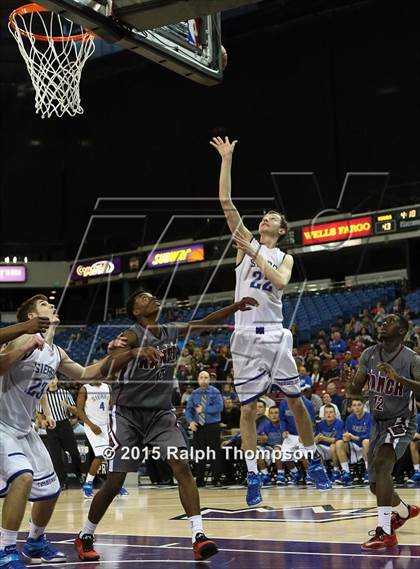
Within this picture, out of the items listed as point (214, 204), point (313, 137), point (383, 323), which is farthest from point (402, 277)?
point (383, 323)

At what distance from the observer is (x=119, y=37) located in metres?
5.45

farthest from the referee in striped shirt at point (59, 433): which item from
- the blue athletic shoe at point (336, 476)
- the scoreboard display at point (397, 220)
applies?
the scoreboard display at point (397, 220)

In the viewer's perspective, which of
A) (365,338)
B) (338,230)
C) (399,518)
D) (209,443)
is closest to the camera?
(399,518)

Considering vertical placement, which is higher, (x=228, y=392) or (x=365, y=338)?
(x=365, y=338)

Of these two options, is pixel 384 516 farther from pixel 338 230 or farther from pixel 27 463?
pixel 338 230

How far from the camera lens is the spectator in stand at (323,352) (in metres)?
16.2

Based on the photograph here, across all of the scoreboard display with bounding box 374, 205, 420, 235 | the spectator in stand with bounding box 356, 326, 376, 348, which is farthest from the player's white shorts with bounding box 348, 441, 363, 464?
the scoreboard display with bounding box 374, 205, 420, 235

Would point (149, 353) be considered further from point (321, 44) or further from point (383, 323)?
point (321, 44)

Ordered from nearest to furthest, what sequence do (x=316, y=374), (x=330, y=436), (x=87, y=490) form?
(x=87, y=490) < (x=330, y=436) < (x=316, y=374)

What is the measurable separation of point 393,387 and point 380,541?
3.88 ft

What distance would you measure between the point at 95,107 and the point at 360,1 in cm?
1013

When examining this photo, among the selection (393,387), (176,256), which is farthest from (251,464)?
(176,256)

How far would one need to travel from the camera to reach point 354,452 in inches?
493

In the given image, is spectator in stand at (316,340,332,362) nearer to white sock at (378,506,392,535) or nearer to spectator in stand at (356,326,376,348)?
spectator in stand at (356,326,376,348)
